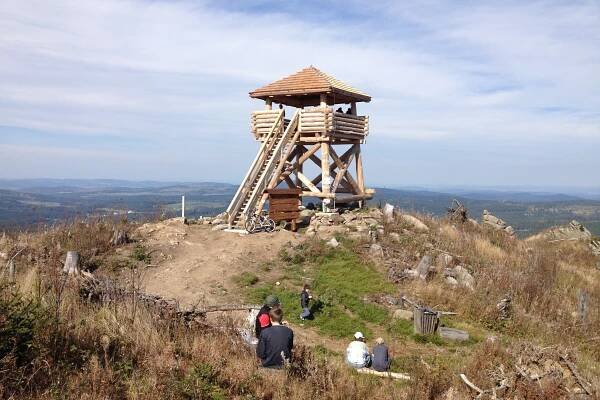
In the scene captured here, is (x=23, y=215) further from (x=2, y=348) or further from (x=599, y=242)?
(x=599, y=242)

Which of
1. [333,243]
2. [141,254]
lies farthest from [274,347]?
[333,243]

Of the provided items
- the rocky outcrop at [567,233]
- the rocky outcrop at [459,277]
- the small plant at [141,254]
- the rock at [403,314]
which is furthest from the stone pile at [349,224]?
the rocky outcrop at [567,233]

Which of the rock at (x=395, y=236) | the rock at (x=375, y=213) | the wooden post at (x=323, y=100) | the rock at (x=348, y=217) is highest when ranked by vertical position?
the wooden post at (x=323, y=100)

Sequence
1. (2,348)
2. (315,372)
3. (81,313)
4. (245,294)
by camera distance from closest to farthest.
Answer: (2,348)
(315,372)
(81,313)
(245,294)

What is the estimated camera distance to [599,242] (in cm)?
2486

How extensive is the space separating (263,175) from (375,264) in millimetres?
5757

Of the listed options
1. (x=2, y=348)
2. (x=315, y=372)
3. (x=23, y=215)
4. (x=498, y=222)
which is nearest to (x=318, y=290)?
(x=315, y=372)

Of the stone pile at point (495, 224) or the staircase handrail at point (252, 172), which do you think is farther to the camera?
the stone pile at point (495, 224)

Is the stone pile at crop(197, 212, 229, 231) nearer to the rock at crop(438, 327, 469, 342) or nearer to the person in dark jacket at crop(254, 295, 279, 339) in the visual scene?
the rock at crop(438, 327, 469, 342)

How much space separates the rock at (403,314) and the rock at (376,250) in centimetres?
333

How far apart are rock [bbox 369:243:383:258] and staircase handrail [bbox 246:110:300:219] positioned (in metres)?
4.71

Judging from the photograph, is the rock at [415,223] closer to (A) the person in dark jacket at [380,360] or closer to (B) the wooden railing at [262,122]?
(B) the wooden railing at [262,122]

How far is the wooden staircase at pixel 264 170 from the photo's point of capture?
18.1 m

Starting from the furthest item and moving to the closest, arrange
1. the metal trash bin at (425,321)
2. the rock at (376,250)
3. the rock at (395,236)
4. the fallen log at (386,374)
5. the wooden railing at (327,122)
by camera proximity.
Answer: the wooden railing at (327,122) < the rock at (395,236) < the rock at (376,250) < the metal trash bin at (425,321) < the fallen log at (386,374)
